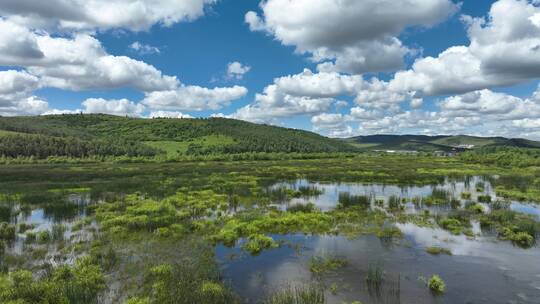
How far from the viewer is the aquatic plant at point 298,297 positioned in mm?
11934

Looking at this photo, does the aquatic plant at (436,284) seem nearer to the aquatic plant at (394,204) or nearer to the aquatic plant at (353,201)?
the aquatic plant at (353,201)

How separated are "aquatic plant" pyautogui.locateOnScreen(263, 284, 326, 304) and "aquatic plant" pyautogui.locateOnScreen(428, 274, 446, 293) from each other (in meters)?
5.40

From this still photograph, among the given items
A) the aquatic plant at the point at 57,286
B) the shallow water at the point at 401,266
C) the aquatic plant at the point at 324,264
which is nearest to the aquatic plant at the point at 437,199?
the shallow water at the point at 401,266

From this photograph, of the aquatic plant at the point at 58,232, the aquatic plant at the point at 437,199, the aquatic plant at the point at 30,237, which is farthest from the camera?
the aquatic plant at the point at 437,199

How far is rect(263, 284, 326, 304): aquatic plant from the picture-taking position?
11.9 metres

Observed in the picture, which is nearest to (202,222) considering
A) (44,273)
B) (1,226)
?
(44,273)

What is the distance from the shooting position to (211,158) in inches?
5039

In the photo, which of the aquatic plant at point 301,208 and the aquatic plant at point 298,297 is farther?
the aquatic plant at point 301,208

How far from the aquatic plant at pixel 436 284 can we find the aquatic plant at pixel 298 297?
540 cm

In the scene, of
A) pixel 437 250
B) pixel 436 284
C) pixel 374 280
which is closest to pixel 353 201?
pixel 437 250

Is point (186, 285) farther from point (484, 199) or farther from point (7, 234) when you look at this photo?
point (484, 199)

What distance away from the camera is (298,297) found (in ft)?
41.2

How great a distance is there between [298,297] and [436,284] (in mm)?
6812

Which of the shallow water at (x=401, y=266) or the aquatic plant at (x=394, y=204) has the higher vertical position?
the aquatic plant at (x=394, y=204)
